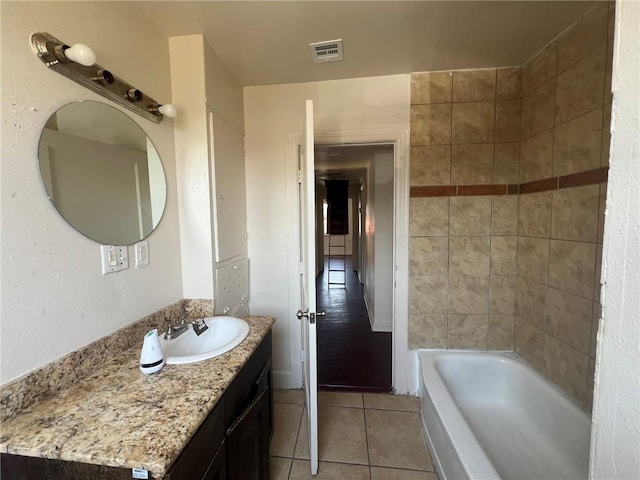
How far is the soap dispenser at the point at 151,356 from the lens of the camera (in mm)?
957

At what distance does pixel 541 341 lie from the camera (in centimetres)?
167

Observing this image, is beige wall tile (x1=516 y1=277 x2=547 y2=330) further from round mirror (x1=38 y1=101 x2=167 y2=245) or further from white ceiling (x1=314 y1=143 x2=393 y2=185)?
round mirror (x1=38 y1=101 x2=167 y2=245)

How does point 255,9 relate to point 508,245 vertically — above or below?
above

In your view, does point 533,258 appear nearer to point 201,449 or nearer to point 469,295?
point 469,295

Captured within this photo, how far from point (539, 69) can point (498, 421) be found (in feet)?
7.17

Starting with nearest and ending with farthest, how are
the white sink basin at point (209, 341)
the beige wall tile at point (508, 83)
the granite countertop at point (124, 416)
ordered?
1. the granite countertop at point (124, 416)
2. the white sink basin at point (209, 341)
3. the beige wall tile at point (508, 83)

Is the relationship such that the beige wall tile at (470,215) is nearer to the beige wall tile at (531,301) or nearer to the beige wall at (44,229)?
the beige wall tile at (531,301)

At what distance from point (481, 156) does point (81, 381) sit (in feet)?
7.81

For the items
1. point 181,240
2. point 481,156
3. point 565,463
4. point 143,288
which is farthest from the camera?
point 481,156

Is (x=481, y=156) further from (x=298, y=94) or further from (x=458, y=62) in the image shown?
(x=298, y=94)

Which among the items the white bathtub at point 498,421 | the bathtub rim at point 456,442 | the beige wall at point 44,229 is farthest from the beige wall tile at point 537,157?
the beige wall at point 44,229

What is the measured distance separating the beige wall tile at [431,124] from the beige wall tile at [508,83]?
340 millimetres

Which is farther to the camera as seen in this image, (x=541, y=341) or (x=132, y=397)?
(x=541, y=341)

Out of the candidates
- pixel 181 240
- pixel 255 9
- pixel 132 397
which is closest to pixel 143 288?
pixel 181 240
